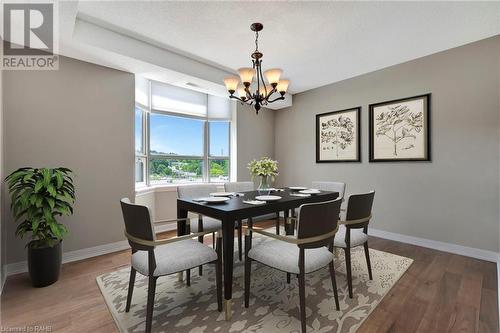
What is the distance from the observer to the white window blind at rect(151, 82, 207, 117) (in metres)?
3.95

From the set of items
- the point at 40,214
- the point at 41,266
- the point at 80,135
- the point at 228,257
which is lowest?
the point at 41,266

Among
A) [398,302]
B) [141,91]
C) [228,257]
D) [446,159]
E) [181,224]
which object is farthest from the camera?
[141,91]

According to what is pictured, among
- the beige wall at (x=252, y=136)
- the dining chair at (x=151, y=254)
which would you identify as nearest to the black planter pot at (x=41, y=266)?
the dining chair at (x=151, y=254)

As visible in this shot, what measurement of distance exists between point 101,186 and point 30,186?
0.79 m

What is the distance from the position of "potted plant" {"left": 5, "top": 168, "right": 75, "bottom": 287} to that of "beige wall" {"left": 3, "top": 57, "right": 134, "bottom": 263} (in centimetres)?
46

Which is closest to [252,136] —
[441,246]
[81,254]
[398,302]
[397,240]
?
[397,240]

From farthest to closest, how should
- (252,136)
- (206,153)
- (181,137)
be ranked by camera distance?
(252,136)
(206,153)
(181,137)

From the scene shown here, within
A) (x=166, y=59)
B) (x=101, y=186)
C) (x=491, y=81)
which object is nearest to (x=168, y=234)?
(x=101, y=186)

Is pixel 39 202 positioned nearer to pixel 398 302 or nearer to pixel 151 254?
pixel 151 254

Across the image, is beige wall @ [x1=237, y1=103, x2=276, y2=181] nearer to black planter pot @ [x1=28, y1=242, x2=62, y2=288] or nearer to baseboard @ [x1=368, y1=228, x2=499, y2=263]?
baseboard @ [x1=368, y1=228, x2=499, y2=263]

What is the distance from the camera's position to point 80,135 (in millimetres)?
2809

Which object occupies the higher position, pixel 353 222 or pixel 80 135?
pixel 80 135

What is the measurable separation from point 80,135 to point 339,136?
3916mm

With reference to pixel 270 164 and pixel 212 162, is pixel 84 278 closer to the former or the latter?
pixel 270 164
